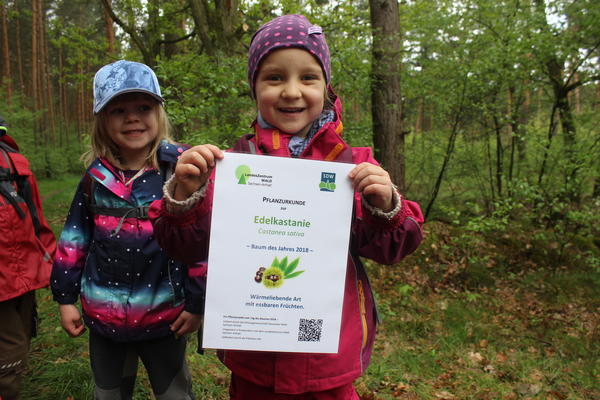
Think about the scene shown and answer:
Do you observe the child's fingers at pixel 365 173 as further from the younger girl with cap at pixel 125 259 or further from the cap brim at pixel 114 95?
the cap brim at pixel 114 95

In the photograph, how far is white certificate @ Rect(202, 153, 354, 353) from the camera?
132 cm

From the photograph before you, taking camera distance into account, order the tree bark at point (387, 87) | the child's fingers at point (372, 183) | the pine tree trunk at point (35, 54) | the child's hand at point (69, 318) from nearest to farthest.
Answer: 1. the child's fingers at point (372, 183)
2. the child's hand at point (69, 318)
3. the tree bark at point (387, 87)
4. the pine tree trunk at point (35, 54)

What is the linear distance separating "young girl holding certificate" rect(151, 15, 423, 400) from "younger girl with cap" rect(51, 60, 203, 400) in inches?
21.8

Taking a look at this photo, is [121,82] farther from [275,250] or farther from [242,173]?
[275,250]

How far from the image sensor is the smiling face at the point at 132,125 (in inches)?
79.7

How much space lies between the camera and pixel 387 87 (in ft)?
21.4

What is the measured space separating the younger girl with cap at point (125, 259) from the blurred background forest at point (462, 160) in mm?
1254

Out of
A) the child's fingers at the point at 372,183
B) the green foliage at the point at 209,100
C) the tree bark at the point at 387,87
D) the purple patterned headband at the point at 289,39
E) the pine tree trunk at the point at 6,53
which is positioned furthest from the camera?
the pine tree trunk at the point at 6,53

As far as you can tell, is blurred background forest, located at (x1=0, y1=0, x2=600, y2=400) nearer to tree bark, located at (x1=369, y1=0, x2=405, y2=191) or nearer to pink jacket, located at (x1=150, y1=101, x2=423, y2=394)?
tree bark, located at (x1=369, y1=0, x2=405, y2=191)

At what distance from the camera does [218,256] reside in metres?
1.33

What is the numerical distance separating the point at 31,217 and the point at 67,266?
799mm

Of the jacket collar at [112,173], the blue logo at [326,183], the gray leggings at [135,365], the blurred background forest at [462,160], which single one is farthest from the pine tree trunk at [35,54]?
the blue logo at [326,183]

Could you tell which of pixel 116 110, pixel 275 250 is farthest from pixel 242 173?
pixel 116 110

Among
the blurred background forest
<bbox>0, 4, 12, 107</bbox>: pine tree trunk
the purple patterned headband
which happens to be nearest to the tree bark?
the blurred background forest
